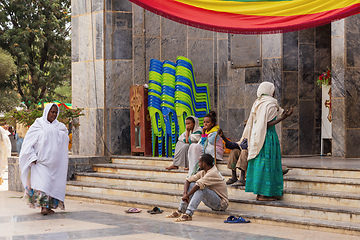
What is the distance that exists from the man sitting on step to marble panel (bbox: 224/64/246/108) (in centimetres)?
480

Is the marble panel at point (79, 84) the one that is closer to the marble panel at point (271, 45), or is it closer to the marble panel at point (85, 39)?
the marble panel at point (85, 39)

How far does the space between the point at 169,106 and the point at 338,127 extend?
3.77m

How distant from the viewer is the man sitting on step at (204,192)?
798cm

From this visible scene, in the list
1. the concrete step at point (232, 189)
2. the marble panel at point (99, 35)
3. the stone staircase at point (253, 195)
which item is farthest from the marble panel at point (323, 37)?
the marble panel at point (99, 35)

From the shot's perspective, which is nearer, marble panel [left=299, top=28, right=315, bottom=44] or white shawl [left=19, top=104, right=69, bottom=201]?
white shawl [left=19, top=104, right=69, bottom=201]

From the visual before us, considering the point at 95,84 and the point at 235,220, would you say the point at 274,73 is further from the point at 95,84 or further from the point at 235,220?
the point at 235,220

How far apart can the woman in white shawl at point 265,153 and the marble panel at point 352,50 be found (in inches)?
155

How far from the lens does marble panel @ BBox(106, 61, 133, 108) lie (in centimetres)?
1312

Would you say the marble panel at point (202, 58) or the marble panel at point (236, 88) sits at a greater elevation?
the marble panel at point (202, 58)

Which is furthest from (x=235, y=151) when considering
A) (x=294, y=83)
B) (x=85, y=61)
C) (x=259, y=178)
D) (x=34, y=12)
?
(x=34, y=12)

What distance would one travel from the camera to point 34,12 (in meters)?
A: 28.2

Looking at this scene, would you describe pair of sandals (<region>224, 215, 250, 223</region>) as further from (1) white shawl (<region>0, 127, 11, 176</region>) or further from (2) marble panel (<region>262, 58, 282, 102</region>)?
(1) white shawl (<region>0, 127, 11, 176</region>)

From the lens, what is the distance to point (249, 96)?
1259cm

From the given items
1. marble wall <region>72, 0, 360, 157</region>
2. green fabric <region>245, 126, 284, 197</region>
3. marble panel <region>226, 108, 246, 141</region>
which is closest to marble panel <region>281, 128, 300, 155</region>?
marble wall <region>72, 0, 360, 157</region>
